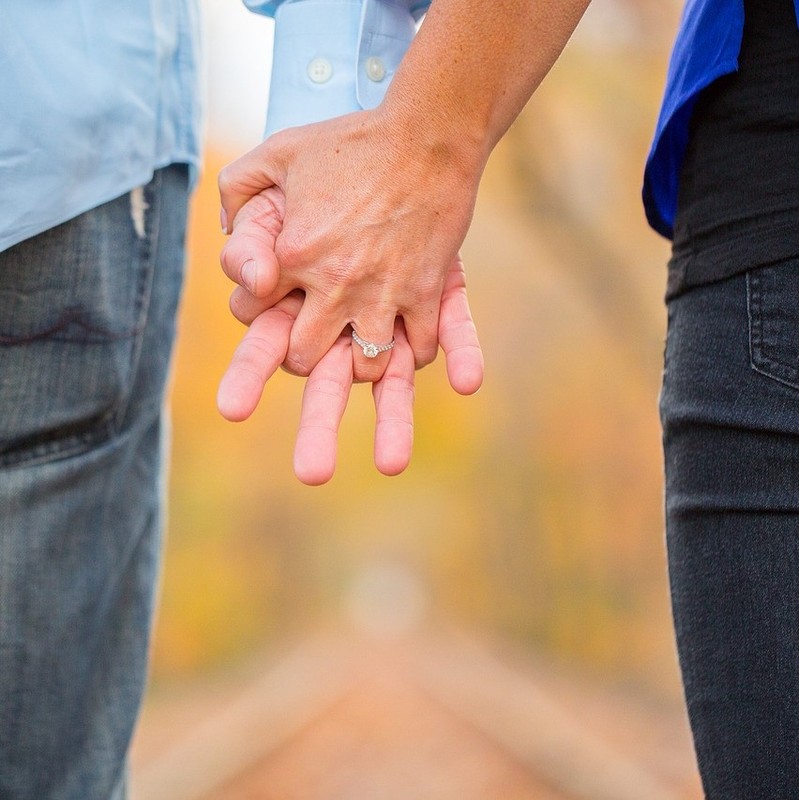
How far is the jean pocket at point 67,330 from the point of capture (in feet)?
3.70

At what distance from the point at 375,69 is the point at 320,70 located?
7 centimetres

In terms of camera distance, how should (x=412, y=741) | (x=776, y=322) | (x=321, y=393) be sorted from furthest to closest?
(x=412, y=741)
(x=321, y=393)
(x=776, y=322)

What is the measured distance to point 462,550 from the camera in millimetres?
8617

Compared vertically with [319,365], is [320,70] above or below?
above

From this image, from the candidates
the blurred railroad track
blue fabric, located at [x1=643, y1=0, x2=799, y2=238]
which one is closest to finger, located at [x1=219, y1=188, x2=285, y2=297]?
blue fabric, located at [x1=643, y1=0, x2=799, y2=238]

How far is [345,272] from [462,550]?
305 inches

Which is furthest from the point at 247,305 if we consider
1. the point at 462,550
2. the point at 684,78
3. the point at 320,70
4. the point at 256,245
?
the point at 462,550

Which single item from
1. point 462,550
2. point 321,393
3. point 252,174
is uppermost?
point 252,174

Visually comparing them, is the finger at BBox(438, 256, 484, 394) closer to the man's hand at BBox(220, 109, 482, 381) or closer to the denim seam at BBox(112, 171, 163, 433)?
the man's hand at BBox(220, 109, 482, 381)

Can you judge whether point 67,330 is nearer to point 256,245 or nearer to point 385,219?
point 256,245

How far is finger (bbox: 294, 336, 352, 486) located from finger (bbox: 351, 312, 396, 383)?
0.5 inches

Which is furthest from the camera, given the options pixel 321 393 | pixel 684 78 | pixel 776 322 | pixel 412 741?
pixel 412 741

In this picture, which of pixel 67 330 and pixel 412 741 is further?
pixel 412 741

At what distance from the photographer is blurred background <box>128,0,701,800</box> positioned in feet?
17.8
